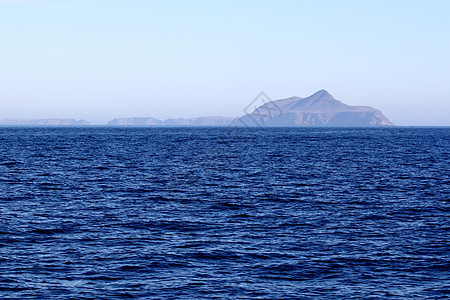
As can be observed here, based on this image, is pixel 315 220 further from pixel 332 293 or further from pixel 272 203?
pixel 332 293

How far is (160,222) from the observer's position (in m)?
33.4

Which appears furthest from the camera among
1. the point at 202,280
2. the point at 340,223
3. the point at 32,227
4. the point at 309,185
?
the point at 309,185

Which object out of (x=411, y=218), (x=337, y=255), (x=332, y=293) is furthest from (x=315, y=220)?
(x=332, y=293)

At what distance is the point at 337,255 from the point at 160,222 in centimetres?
1197

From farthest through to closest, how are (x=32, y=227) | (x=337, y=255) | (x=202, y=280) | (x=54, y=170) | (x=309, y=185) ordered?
1. (x=54, y=170)
2. (x=309, y=185)
3. (x=32, y=227)
4. (x=337, y=255)
5. (x=202, y=280)

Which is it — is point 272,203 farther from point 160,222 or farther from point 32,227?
point 32,227

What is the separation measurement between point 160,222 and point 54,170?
121ft

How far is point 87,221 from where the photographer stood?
33406mm

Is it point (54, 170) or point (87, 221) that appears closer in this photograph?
point (87, 221)

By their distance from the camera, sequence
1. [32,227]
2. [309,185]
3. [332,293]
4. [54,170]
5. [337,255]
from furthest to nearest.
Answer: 1. [54,170]
2. [309,185]
3. [32,227]
4. [337,255]
5. [332,293]

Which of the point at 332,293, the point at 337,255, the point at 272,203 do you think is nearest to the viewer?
the point at 332,293

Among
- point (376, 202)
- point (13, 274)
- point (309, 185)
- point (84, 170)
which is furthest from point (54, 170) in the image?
point (13, 274)

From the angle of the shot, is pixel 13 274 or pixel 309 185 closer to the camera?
pixel 13 274

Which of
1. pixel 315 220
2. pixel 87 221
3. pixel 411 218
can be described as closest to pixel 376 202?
pixel 411 218
